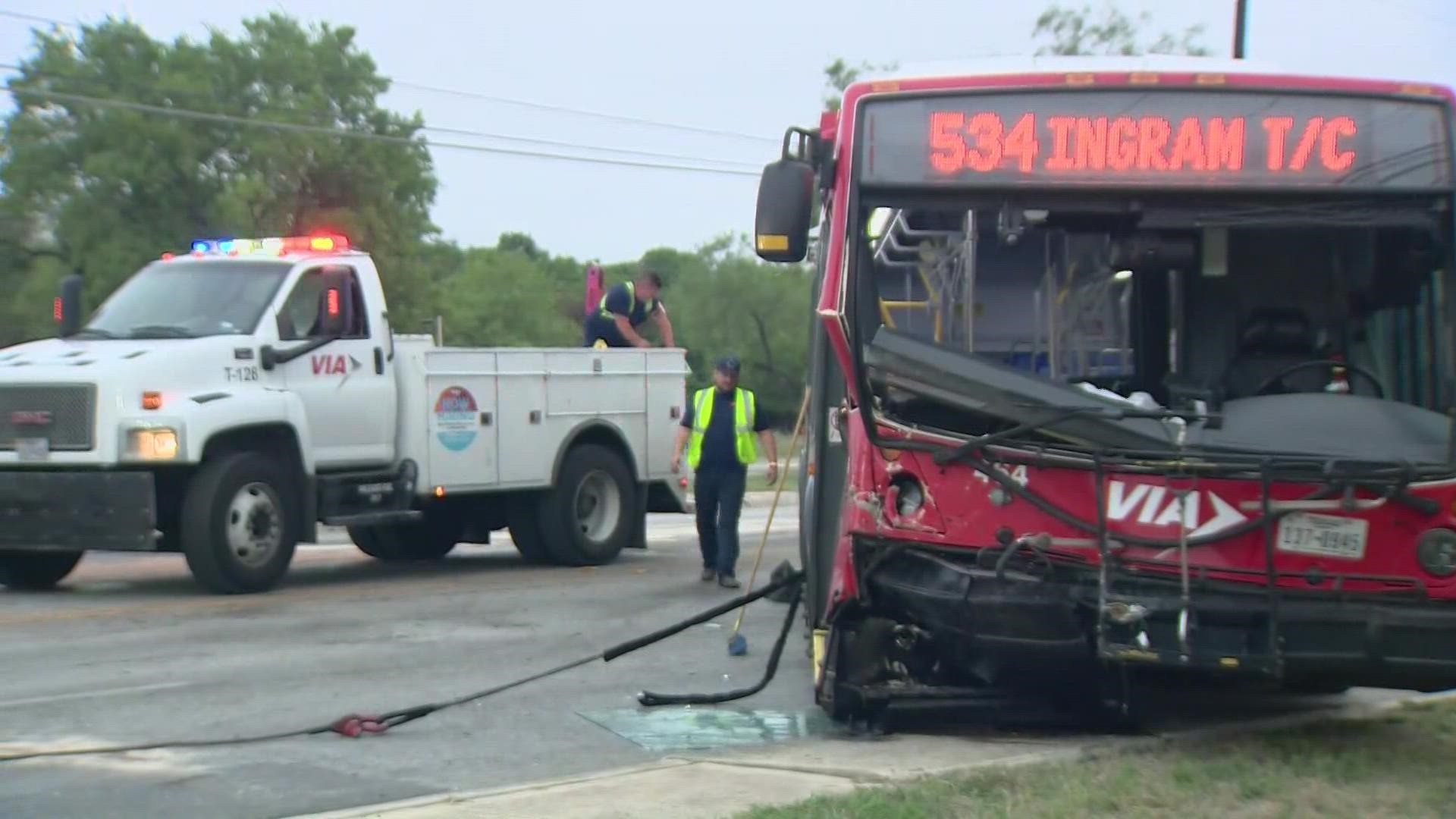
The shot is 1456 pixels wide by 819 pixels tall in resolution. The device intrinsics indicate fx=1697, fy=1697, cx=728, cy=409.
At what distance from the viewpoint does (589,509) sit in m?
15.1

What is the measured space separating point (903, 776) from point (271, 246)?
27.6 ft

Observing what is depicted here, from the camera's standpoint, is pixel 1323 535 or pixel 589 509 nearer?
pixel 1323 535

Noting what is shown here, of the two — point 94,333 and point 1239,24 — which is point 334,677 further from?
point 1239,24

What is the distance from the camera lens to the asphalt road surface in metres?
6.76

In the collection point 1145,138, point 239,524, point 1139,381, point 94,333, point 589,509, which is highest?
point 1145,138

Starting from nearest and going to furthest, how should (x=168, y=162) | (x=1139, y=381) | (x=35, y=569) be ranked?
1. (x=1139, y=381)
2. (x=35, y=569)
3. (x=168, y=162)

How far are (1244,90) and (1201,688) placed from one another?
3.45 metres

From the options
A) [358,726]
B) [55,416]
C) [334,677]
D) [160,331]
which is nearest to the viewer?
[358,726]

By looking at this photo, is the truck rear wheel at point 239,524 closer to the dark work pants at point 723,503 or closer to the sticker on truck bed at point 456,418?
the sticker on truck bed at point 456,418

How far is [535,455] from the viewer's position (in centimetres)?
1440

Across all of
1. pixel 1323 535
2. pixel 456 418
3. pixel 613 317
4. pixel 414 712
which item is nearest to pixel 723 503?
pixel 456 418

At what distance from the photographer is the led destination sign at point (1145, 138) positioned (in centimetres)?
700

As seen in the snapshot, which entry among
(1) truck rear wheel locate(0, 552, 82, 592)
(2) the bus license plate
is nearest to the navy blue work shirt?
(1) truck rear wheel locate(0, 552, 82, 592)

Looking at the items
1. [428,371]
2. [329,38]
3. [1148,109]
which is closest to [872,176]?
[1148,109]
